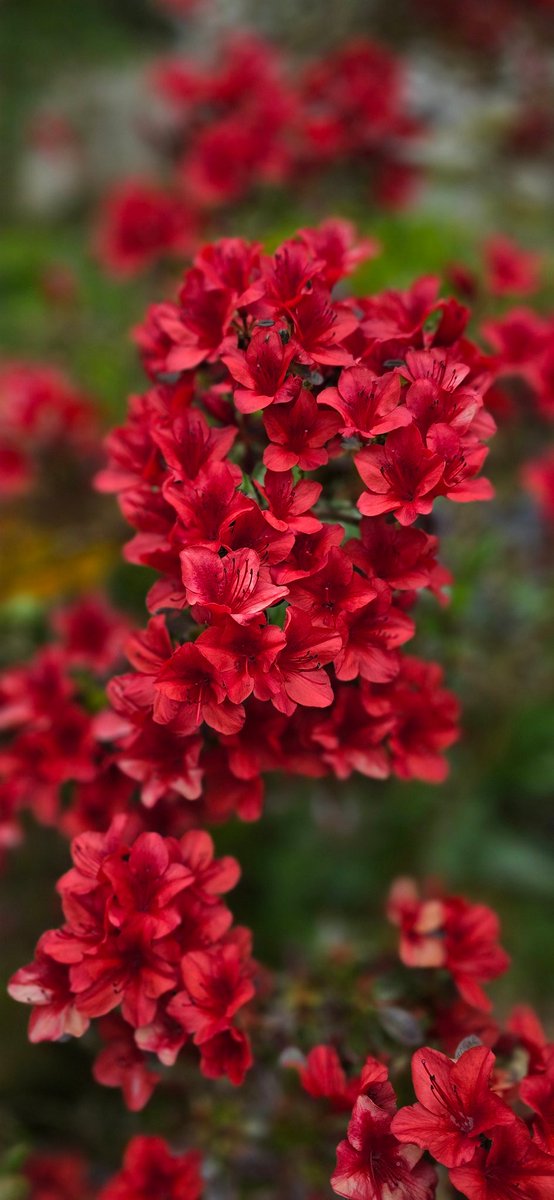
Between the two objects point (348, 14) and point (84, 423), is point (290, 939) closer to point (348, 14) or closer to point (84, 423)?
point (84, 423)

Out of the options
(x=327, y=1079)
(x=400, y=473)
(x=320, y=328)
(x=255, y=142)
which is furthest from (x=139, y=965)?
(x=255, y=142)

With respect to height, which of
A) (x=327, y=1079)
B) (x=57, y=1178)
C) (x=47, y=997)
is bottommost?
(x=57, y=1178)

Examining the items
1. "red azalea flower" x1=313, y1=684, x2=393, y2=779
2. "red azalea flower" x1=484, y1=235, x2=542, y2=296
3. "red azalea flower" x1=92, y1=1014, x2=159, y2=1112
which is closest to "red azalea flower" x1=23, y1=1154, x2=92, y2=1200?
"red azalea flower" x1=92, y1=1014, x2=159, y2=1112

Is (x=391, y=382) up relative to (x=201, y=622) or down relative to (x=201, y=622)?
up

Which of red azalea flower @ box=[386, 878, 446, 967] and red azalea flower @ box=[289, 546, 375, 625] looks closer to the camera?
red azalea flower @ box=[289, 546, 375, 625]

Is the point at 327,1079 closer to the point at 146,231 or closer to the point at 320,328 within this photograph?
the point at 320,328

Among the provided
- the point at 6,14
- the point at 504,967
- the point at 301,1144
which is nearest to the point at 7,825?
the point at 301,1144

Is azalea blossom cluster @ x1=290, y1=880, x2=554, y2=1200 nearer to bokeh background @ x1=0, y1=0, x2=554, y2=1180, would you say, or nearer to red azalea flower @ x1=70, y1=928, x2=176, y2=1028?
red azalea flower @ x1=70, y1=928, x2=176, y2=1028
